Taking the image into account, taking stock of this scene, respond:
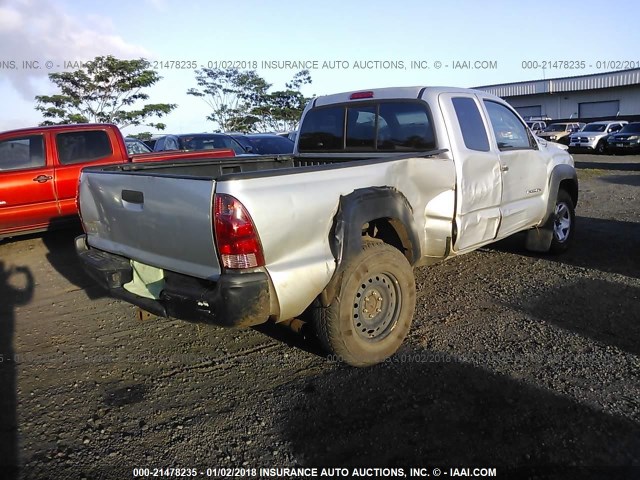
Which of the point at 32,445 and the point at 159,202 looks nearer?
the point at 32,445

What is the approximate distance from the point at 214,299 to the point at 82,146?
6218mm

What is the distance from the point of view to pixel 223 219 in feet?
9.56

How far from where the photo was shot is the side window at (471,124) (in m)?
4.66

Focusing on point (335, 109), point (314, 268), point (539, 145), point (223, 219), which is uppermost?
point (335, 109)

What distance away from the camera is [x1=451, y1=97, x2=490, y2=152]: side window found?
15.3 ft

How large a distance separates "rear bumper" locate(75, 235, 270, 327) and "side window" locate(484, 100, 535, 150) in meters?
3.19

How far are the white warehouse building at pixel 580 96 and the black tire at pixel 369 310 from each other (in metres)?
44.0

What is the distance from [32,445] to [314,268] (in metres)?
1.89

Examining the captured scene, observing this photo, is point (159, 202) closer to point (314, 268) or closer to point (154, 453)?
point (314, 268)

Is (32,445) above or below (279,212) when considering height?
below

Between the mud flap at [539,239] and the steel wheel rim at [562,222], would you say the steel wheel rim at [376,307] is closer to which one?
the mud flap at [539,239]

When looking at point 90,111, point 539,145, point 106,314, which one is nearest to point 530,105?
point 90,111

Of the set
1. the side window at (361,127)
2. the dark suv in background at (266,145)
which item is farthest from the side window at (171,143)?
the side window at (361,127)

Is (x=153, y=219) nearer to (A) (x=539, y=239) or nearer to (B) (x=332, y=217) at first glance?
(B) (x=332, y=217)
